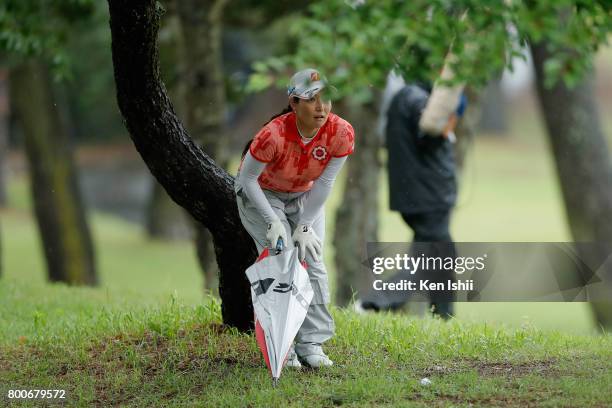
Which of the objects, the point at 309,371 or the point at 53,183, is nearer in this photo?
the point at 309,371

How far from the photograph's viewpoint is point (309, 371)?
5.84 meters

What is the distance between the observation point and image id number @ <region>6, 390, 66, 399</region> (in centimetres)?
587

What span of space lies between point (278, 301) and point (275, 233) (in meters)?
0.37

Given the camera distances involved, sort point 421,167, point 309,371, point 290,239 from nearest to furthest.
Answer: point 290,239 < point 309,371 < point 421,167

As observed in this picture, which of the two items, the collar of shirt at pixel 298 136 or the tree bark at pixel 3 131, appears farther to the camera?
the tree bark at pixel 3 131

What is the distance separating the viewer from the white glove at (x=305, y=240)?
556 centimetres

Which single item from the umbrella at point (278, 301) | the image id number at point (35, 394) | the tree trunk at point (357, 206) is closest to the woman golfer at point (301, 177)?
the umbrella at point (278, 301)

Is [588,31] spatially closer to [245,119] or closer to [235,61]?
[235,61]

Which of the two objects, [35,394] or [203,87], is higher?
[203,87]

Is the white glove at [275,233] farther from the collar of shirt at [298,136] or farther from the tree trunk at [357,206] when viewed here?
the tree trunk at [357,206]

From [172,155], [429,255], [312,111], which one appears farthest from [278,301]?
[429,255]
